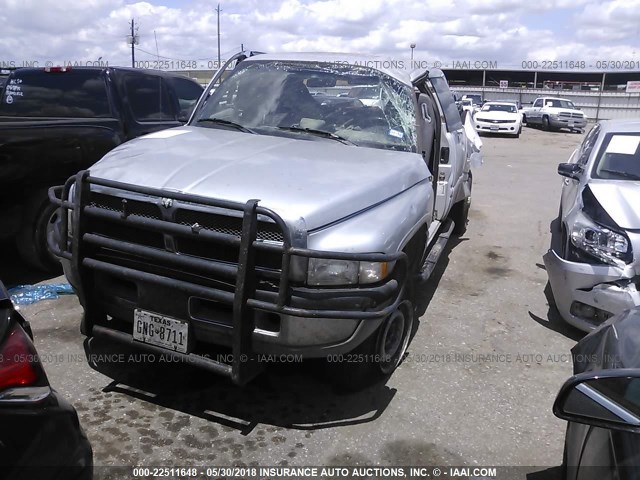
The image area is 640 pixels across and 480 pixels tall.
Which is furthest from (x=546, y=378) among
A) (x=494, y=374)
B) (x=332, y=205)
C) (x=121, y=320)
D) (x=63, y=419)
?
(x=63, y=419)

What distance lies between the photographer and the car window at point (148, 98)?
6270 mm

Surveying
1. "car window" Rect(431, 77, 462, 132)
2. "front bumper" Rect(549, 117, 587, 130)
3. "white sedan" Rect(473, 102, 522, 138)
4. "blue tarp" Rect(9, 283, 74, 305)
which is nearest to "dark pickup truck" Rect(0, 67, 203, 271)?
"blue tarp" Rect(9, 283, 74, 305)

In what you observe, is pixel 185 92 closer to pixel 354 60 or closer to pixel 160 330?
pixel 354 60

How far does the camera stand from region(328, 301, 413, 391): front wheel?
349 centimetres

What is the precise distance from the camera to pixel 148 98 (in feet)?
21.2

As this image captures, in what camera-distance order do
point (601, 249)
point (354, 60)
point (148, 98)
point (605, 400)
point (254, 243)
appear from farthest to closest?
point (148, 98), point (354, 60), point (601, 249), point (254, 243), point (605, 400)

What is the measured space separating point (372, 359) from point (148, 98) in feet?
14.3

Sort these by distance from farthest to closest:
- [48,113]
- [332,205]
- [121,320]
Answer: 1. [48,113]
2. [121,320]
3. [332,205]

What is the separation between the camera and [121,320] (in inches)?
145

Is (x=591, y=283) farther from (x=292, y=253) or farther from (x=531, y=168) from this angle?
(x=531, y=168)

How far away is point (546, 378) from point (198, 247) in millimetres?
2618

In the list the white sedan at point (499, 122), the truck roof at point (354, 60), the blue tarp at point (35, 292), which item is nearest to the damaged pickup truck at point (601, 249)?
the truck roof at point (354, 60)

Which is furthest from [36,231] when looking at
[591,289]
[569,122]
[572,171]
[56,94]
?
[569,122]

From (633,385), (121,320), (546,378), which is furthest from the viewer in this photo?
(546,378)
